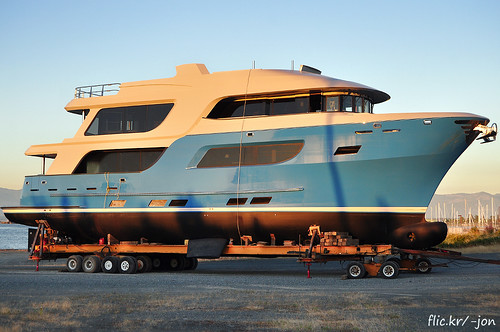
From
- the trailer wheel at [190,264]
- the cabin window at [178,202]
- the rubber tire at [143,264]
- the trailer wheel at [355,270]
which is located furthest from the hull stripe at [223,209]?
the trailer wheel at [190,264]

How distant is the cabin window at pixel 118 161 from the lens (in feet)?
67.8

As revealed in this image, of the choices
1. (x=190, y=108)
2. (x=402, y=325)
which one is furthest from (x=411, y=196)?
(x=402, y=325)

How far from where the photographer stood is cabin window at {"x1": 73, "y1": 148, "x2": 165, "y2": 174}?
20672mm

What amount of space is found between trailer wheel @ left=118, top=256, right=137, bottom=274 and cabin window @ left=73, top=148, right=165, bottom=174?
3119 mm

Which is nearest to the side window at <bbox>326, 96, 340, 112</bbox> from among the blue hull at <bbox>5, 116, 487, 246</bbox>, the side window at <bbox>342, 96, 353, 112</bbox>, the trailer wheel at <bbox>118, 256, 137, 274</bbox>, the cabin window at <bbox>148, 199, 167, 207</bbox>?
the side window at <bbox>342, 96, 353, 112</bbox>

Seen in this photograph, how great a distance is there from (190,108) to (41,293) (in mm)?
9197

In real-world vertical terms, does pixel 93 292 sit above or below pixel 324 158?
below

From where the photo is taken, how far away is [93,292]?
511 inches

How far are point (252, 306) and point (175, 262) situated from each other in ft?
38.9

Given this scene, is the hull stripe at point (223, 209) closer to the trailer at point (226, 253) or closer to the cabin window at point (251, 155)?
the trailer at point (226, 253)

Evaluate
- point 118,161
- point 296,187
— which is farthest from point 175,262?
point 296,187

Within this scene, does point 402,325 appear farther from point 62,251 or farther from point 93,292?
point 62,251

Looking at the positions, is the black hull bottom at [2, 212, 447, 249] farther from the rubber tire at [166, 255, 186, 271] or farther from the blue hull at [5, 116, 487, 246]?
the rubber tire at [166, 255, 186, 271]

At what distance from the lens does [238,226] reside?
742 inches
